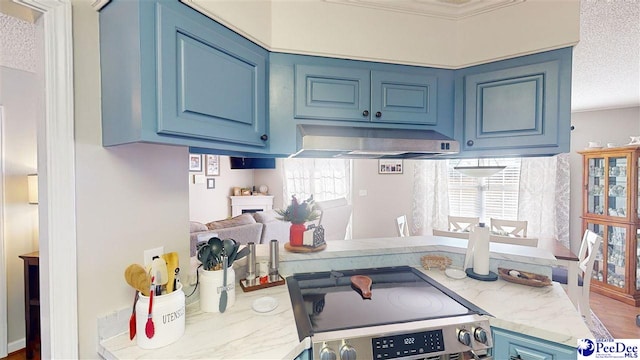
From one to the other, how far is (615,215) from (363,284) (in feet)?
12.9

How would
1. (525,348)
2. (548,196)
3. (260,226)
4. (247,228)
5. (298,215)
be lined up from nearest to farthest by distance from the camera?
(525,348)
(298,215)
(247,228)
(260,226)
(548,196)

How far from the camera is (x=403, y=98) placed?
157 centimetres

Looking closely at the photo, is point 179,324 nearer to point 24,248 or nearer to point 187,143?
point 187,143

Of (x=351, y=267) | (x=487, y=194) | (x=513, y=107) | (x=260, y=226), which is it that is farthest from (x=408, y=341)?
(x=487, y=194)

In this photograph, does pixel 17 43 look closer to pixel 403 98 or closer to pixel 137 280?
pixel 137 280

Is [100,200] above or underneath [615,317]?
above

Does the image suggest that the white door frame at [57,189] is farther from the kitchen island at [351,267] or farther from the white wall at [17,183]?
the white wall at [17,183]

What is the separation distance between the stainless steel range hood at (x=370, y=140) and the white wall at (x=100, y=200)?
0.67 meters

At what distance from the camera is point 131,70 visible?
88 cm

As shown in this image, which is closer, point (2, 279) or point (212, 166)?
point (2, 279)

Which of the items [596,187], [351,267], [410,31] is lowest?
[351,267]

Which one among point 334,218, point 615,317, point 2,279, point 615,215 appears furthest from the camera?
point 334,218

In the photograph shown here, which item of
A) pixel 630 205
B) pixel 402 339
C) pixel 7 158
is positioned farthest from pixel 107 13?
pixel 630 205

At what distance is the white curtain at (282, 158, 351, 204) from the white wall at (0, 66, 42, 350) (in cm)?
358
